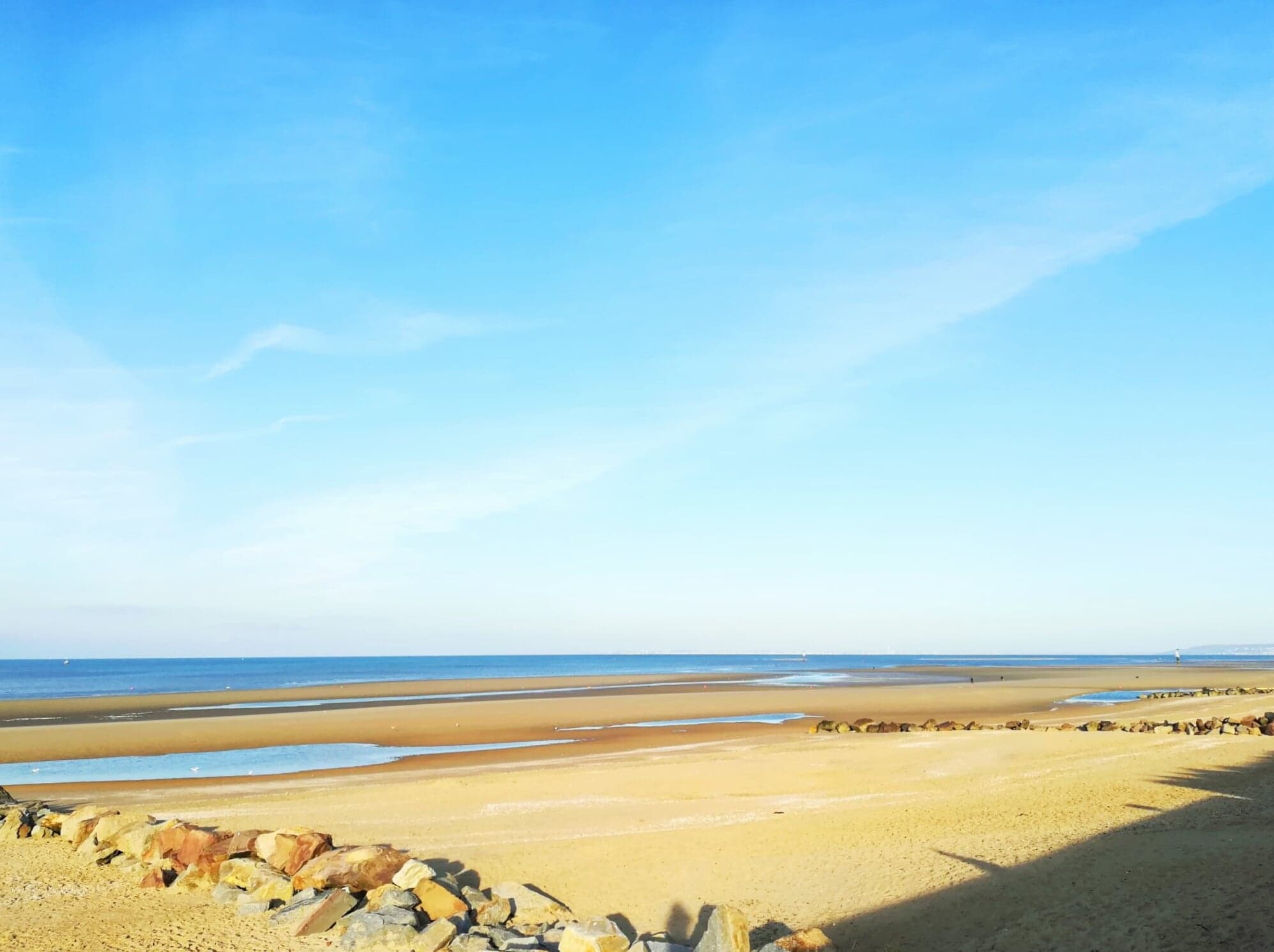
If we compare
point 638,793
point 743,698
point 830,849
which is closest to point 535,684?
point 743,698

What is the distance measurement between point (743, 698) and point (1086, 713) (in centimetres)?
2142

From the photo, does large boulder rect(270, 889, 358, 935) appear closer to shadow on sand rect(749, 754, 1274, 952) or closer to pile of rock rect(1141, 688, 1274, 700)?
shadow on sand rect(749, 754, 1274, 952)

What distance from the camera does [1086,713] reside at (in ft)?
141

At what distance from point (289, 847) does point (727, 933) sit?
286 inches

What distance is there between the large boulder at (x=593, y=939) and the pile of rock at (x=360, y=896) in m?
0.01

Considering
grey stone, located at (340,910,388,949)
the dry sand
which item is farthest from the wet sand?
grey stone, located at (340,910,388,949)

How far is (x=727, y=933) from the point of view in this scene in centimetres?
951

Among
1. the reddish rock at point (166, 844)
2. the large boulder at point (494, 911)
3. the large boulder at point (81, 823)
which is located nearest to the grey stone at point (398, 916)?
the large boulder at point (494, 911)

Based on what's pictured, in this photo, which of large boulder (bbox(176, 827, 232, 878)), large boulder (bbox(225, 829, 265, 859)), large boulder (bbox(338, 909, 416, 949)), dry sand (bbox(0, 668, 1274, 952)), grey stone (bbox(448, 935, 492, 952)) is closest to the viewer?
grey stone (bbox(448, 935, 492, 952))

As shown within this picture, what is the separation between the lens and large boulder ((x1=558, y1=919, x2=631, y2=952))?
10109 millimetres

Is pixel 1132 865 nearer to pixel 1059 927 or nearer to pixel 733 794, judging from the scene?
pixel 1059 927

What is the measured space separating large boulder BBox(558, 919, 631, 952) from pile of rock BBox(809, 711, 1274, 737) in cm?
2533

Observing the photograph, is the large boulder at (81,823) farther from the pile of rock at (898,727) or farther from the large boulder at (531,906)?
the pile of rock at (898,727)

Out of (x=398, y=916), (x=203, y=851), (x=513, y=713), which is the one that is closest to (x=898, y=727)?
(x=513, y=713)
